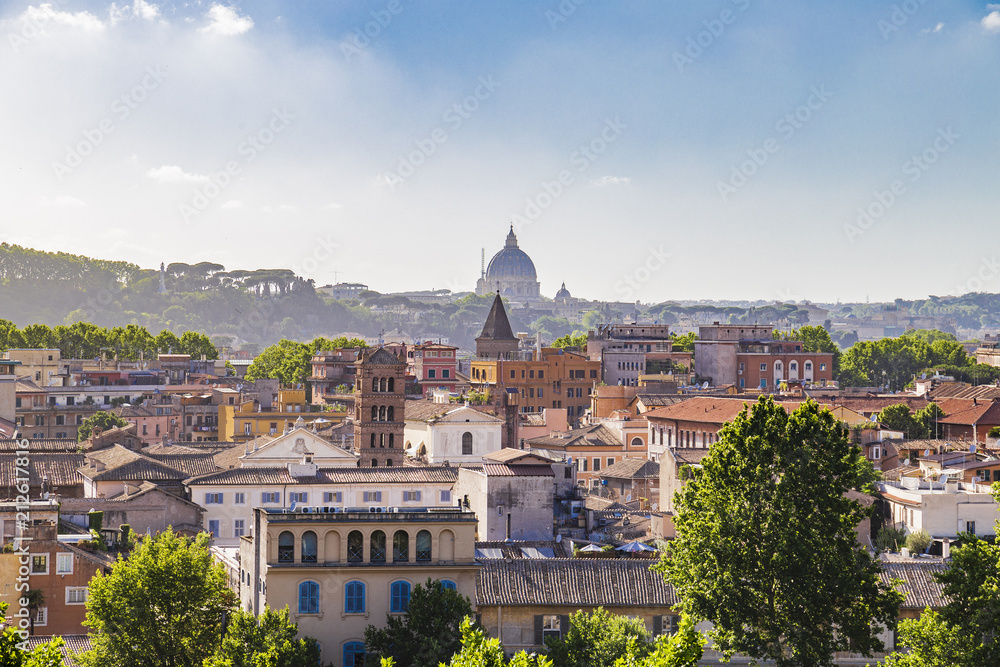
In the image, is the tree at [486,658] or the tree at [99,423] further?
the tree at [99,423]

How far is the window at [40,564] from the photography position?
3108cm

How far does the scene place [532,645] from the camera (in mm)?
29734

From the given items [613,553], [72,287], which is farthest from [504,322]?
[72,287]

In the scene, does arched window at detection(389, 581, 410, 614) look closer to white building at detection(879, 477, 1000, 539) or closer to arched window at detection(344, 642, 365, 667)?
arched window at detection(344, 642, 365, 667)

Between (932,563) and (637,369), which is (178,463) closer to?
(932,563)

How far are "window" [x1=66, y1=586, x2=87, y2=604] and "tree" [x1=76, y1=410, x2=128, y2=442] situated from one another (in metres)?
41.0

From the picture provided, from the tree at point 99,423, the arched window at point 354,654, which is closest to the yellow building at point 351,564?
the arched window at point 354,654

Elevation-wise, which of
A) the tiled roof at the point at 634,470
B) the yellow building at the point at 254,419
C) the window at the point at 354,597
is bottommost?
the window at the point at 354,597

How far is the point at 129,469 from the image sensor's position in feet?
149

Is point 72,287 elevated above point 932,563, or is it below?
above

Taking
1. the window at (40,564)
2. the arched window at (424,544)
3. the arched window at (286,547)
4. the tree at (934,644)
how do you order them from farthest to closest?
the window at (40,564) < the arched window at (424,544) < the arched window at (286,547) < the tree at (934,644)

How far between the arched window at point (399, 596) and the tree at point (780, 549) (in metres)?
5.28

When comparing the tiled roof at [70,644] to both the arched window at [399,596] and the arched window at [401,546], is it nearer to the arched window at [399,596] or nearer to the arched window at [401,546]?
the arched window at [399,596]

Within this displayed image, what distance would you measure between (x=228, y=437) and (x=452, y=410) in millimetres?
20209
